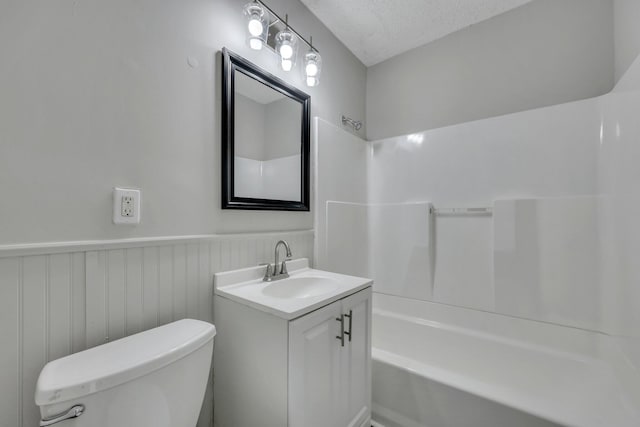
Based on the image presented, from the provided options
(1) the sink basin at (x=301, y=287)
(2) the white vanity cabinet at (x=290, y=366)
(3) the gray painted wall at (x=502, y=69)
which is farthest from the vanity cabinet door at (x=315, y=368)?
(3) the gray painted wall at (x=502, y=69)

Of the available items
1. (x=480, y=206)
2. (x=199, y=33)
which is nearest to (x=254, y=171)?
(x=199, y=33)

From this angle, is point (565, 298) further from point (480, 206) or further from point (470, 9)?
point (470, 9)

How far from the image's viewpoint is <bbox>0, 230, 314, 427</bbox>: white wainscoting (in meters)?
0.70

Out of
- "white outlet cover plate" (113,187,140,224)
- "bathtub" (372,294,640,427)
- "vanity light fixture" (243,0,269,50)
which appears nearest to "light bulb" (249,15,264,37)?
"vanity light fixture" (243,0,269,50)

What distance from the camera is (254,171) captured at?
136 cm

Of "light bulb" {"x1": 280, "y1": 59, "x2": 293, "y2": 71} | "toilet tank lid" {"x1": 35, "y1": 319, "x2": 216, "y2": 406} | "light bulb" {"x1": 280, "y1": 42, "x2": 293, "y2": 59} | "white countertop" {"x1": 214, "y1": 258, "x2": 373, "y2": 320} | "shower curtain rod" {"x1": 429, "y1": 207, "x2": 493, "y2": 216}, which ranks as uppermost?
"light bulb" {"x1": 280, "y1": 42, "x2": 293, "y2": 59}

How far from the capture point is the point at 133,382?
0.67m

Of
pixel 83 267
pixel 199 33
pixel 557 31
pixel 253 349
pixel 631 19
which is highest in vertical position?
pixel 557 31

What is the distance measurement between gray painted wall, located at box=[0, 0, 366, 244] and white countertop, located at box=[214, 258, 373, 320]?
24cm

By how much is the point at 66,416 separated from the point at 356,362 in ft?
3.42

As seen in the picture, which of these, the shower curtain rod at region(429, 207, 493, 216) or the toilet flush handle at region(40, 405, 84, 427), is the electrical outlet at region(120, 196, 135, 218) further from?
the shower curtain rod at region(429, 207, 493, 216)

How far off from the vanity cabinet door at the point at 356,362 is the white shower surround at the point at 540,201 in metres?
0.28

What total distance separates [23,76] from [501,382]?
2.59m

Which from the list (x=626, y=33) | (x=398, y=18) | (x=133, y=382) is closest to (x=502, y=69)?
(x=626, y=33)
